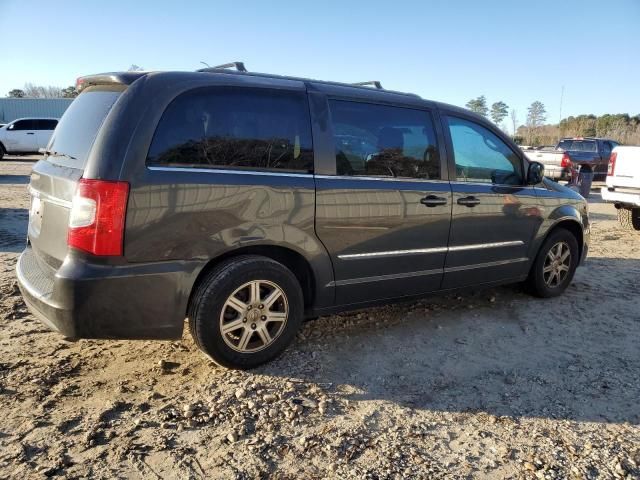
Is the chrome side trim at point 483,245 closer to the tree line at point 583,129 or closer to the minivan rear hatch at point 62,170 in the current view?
the minivan rear hatch at point 62,170

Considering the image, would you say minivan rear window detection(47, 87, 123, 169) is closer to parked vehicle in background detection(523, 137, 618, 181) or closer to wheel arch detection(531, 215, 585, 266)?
wheel arch detection(531, 215, 585, 266)

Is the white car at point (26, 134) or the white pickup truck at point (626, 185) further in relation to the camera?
the white car at point (26, 134)

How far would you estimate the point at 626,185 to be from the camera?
8812 millimetres

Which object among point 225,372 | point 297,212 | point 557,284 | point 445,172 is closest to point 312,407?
point 225,372

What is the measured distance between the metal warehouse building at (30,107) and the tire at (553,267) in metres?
43.0

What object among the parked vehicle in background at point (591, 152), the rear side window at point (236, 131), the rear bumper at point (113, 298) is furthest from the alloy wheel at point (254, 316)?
the parked vehicle in background at point (591, 152)

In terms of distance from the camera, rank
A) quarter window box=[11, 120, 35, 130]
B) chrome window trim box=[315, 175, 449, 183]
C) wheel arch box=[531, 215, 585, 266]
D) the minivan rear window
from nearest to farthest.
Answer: the minivan rear window < chrome window trim box=[315, 175, 449, 183] < wheel arch box=[531, 215, 585, 266] < quarter window box=[11, 120, 35, 130]

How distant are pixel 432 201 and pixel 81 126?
2573 mm

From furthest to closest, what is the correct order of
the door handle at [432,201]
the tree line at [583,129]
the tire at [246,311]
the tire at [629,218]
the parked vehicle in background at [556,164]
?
the tree line at [583,129] → the parked vehicle in background at [556,164] → the tire at [629,218] → the door handle at [432,201] → the tire at [246,311]

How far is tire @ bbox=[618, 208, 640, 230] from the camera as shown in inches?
361

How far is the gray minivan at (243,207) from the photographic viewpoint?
2824 mm

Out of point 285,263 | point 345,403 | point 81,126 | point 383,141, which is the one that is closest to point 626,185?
point 383,141

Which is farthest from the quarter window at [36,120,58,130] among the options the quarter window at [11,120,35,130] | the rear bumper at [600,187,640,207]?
the rear bumper at [600,187,640,207]

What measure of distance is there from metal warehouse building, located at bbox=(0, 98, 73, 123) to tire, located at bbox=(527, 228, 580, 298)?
42960 millimetres
